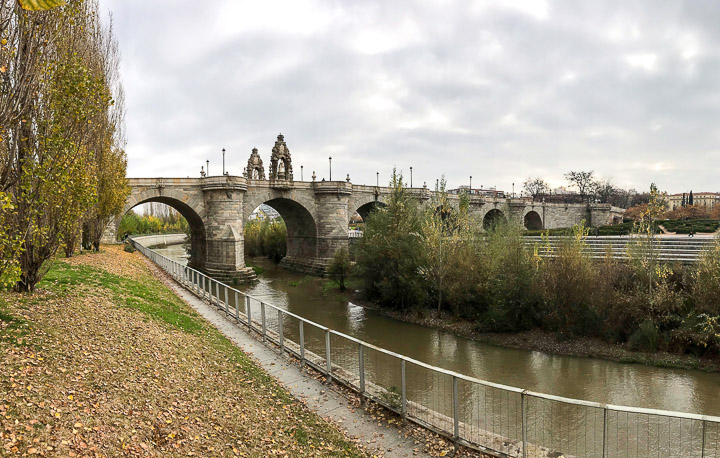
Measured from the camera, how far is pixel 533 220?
65.2 m

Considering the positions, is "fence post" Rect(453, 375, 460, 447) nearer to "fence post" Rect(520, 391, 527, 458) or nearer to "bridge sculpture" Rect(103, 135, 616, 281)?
"fence post" Rect(520, 391, 527, 458)

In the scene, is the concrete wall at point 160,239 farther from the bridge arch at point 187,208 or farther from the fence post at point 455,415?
the fence post at point 455,415

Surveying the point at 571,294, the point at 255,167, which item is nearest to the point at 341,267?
the point at 571,294

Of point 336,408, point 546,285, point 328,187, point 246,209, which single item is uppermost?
point 328,187

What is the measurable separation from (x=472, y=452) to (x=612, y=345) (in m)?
10.9

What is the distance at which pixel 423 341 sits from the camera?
16.3 meters

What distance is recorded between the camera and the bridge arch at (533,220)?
206 feet

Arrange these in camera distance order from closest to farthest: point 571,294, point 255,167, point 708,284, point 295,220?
point 708,284, point 571,294, point 295,220, point 255,167

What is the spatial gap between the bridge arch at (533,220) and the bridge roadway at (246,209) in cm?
2726

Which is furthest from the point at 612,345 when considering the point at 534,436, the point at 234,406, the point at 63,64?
the point at 63,64

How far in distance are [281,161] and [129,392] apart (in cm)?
3259

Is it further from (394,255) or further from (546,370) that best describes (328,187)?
(546,370)

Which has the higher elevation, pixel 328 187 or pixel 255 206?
pixel 328 187

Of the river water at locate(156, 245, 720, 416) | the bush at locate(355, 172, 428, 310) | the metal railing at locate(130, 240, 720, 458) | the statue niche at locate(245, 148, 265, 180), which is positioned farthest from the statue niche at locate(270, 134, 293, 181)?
the metal railing at locate(130, 240, 720, 458)
